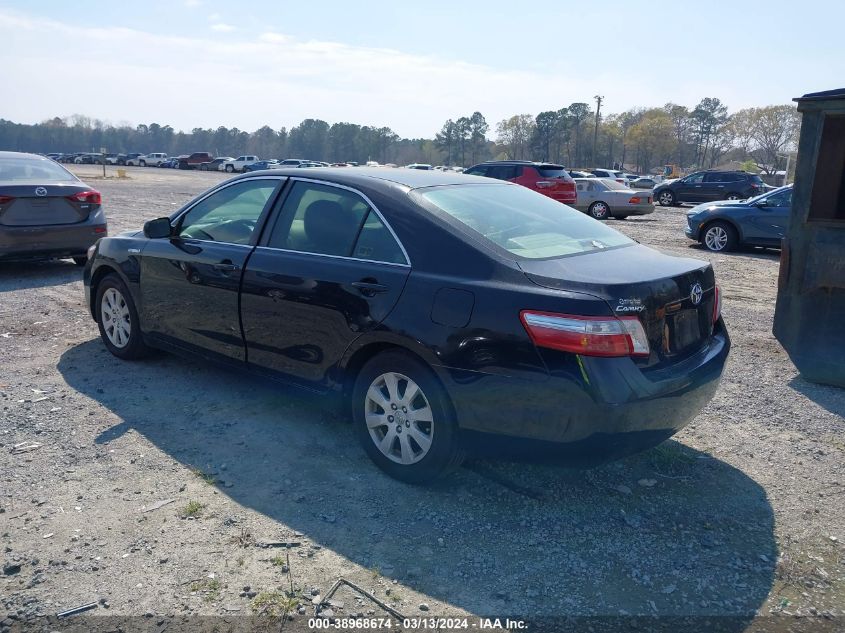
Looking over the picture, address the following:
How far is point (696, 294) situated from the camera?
386cm

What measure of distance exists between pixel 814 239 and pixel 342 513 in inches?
180

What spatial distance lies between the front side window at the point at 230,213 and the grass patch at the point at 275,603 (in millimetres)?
2446

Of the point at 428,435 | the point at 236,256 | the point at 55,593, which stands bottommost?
the point at 55,593

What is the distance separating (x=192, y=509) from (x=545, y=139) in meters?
118

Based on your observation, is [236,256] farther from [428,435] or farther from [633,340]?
[633,340]

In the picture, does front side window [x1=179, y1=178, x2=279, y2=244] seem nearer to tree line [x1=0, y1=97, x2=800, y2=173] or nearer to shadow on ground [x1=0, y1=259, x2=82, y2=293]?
shadow on ground [x1=0, y1=259, x2=82, y2=293]

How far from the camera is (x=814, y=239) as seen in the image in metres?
5.91

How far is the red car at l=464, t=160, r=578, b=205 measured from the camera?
70.2 ft

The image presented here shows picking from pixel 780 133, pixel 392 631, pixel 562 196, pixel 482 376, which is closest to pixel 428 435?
pixel 482 376

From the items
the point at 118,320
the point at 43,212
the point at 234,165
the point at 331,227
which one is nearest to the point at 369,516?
the point at 331,227

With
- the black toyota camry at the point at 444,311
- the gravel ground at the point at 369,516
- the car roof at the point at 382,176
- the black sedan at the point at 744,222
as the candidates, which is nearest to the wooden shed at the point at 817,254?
the gravel ground at the point at 369,516

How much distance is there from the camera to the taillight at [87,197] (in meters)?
9.39

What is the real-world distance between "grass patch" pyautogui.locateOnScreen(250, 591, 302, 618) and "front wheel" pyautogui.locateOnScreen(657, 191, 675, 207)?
32262 millimetres

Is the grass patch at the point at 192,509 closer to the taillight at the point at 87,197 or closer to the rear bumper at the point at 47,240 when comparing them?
the rear bumper at the point at 47,240
